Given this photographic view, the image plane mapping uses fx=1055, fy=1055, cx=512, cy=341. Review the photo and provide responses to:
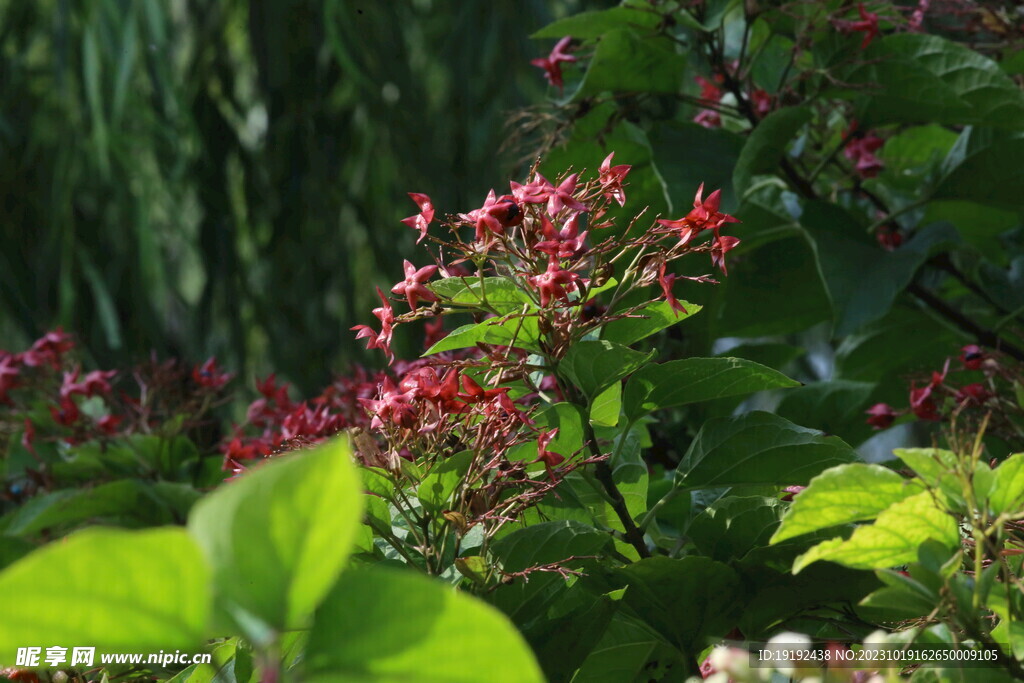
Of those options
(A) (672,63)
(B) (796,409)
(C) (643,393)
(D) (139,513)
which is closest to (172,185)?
(D) (139,513)

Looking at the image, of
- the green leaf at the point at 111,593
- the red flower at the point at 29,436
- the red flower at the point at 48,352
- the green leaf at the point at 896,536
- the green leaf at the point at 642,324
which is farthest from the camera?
the red flower at the point at 48,352

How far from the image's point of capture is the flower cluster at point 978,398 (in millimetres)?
855

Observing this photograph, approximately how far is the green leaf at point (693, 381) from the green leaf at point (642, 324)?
0.11 feet

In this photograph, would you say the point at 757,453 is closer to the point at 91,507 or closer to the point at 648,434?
the point at 648,434

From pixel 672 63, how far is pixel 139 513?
0.76 meters

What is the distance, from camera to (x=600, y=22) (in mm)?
1141

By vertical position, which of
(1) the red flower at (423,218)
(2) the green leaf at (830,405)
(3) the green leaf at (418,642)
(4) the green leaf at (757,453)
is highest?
(3) the green leaf at (418,642)

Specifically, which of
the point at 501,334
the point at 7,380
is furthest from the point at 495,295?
the point at 7,380

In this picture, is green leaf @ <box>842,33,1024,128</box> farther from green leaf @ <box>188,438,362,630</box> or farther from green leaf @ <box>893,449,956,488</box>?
green leaf @ <box>188,438,362,630</box>

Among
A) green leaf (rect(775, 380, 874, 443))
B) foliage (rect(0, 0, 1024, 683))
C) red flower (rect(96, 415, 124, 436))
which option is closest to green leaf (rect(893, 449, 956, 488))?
foliage (rect(0, 0, 1024, 683))

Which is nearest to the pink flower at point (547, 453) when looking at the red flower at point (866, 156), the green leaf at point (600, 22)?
the green leaf at point (600, 22)

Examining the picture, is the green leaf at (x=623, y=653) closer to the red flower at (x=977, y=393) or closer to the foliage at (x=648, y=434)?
the foliage at (x=648, y=434)

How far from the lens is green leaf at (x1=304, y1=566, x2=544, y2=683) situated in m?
0.28

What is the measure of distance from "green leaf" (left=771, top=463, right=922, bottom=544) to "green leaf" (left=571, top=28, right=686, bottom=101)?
0.71 meters
